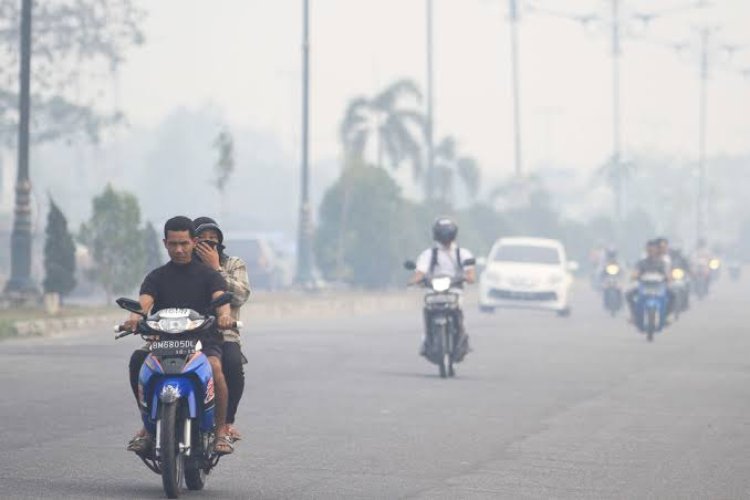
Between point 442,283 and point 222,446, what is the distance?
32.4 ft

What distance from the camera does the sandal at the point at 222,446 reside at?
10.2m

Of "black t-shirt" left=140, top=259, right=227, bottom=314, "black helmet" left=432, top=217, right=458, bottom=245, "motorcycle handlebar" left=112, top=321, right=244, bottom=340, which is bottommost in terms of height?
"motorcycle handlebar" left=112, top=321, right=244, bottom=340

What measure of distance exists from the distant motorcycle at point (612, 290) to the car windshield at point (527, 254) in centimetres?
146

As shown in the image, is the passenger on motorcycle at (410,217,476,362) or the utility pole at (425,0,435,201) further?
the utility pole at (425,0,435,201)

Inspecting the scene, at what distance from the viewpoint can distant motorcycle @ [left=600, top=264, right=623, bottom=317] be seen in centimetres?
4191

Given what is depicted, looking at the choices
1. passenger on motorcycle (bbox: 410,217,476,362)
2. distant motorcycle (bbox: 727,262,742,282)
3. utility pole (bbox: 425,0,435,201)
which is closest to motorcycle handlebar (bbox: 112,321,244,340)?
passenger on motorcycle (bbox: 410,217,476,362)

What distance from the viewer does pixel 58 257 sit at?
3069 centimetres

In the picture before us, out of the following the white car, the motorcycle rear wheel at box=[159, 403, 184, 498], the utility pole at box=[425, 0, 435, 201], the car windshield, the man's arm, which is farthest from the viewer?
the utility pole at box=[425, 0, 435, 201]

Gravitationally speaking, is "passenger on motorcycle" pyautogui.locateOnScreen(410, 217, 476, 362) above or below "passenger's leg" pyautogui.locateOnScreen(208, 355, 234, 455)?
above

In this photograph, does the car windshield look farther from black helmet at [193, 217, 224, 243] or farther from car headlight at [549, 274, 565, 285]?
black helmet at [193, 217, 224, 243]

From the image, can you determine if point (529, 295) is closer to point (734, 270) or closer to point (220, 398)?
point (220, 398)

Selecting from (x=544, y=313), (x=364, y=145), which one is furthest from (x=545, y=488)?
(x=364, y=145)

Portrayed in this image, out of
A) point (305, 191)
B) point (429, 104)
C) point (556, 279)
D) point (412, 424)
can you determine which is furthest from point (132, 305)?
point (429, 104)

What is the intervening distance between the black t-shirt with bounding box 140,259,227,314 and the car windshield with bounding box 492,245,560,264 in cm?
3167
